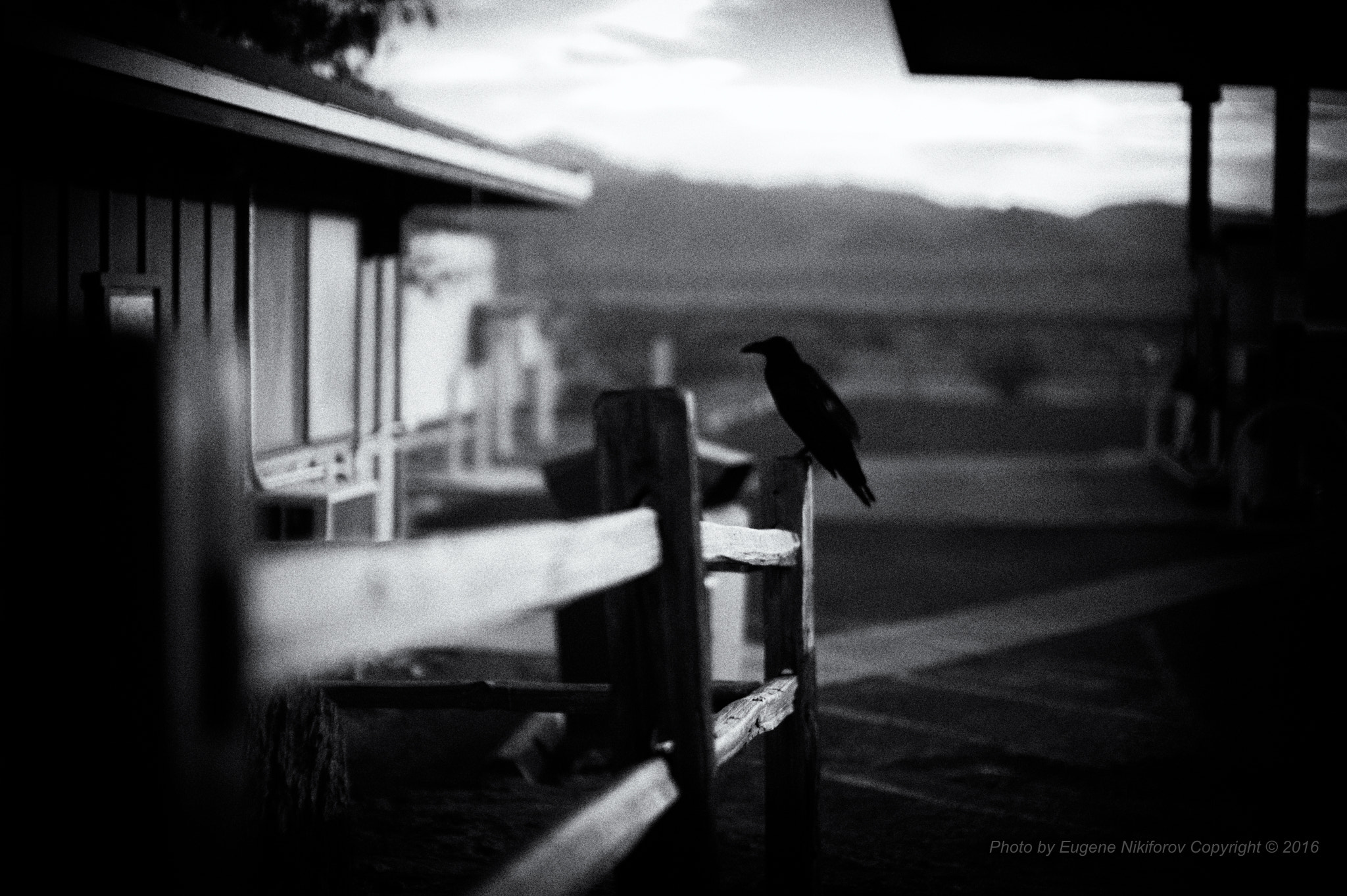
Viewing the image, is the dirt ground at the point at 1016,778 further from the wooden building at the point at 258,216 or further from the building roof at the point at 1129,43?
the building roof at the point at 1129,43

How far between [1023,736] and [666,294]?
2124 inches

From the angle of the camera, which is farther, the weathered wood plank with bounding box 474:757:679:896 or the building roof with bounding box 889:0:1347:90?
the building roof with bounding box 889:0:1347:90

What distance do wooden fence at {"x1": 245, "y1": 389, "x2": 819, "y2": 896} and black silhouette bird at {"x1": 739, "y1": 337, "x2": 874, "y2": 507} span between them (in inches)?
35.1

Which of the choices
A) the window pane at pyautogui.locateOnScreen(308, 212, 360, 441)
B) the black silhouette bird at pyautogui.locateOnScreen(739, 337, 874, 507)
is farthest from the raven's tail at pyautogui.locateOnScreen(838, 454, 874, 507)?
the window pane at pyautogui.locateOnScreen(308, 212, 360, 441)

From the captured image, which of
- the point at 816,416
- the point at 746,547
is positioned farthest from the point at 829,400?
the point at 746,547

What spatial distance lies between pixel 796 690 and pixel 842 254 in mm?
81183

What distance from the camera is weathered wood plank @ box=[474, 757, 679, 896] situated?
2.00 m

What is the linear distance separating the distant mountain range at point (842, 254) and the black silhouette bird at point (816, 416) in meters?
28.2

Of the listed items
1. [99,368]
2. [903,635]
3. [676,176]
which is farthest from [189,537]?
[676,176]

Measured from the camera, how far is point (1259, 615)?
1024 cm

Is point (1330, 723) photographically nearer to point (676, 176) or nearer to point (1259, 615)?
point (1259, 615)

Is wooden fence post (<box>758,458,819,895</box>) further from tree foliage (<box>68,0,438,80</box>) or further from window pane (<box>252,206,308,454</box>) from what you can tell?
tree foliage (<box>68,0,438,80</box>)

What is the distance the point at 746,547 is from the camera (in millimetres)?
3584

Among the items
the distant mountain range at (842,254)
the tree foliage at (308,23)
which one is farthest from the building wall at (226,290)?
the distant mountain range at (842,254)
